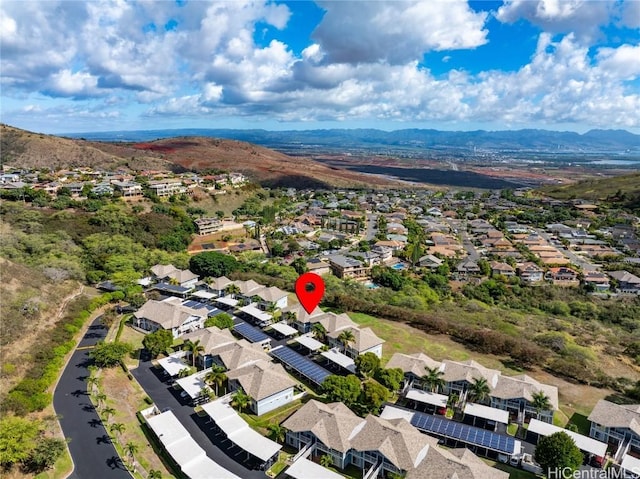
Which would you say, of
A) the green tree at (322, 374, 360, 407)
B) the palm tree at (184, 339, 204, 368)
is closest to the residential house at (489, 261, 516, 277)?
the green tree at (322, 374, 360, 407)

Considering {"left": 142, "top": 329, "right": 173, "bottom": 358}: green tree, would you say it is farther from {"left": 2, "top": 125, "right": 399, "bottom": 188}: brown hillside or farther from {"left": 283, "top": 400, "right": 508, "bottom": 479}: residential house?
{"left": 2, "top": 125, "right": 399, "bottom": 188}: brown hillside

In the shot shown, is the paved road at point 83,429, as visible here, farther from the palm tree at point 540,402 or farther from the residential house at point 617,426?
the residential house at point 617,426


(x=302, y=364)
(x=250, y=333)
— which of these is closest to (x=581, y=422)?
(x=302, y=364)

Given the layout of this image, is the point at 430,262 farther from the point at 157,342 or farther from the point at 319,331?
the point at 157,342

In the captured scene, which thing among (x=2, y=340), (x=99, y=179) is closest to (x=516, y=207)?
(x=99, y=179)

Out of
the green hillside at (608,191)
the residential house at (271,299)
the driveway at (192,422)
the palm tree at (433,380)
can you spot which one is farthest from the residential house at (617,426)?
the green hillside at (608,191)

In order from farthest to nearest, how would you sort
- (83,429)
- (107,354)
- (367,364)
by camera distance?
(107,354), (367,364), (83,429)
